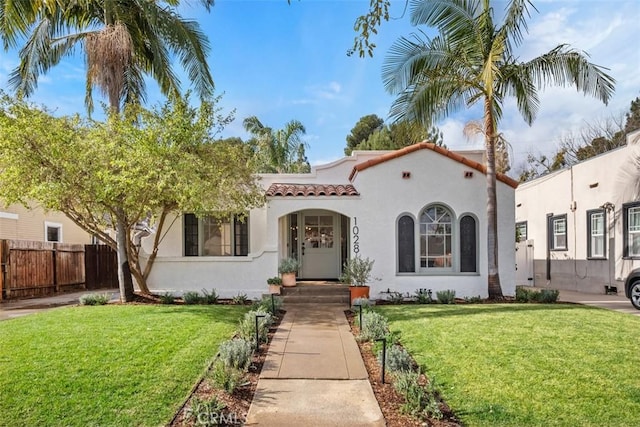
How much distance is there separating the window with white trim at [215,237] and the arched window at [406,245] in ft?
15.6

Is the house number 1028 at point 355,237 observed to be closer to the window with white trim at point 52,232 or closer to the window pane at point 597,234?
the window pane at point 597,234

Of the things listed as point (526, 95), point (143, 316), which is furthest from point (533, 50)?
point (143, 316)

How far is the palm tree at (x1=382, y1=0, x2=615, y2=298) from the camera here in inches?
432

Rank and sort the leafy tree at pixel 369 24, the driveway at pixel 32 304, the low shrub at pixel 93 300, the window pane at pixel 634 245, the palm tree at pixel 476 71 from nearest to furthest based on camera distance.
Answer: the leafy tree at pixel 369 24, the driveway at pixel 32 304, the low shrub at pixel 93 300, the palm tree at pixel 476 71, the window pane at pixel 634 245

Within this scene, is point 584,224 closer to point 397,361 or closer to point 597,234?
point 597,234

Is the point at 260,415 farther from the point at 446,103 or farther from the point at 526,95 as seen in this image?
the point at 526,95

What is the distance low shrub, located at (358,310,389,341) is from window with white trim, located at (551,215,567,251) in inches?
478

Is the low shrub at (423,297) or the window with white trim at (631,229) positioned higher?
the window with white trim at (631,229)

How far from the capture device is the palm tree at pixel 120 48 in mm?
11258

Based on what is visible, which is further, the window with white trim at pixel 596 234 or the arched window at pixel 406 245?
the window with white trim at pixel 596 234

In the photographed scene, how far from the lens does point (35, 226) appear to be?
658 inches

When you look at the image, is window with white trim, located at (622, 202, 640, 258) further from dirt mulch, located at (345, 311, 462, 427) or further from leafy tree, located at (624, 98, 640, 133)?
leafy tree, located at (624, 98, 640, 133)

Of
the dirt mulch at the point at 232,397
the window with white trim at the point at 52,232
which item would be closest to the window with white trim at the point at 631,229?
the dirt mulch at the point at 232,397

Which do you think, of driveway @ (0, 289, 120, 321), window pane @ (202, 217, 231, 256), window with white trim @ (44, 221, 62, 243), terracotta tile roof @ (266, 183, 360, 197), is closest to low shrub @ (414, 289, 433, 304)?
terracotta tile roof @ (266, 183, 360, 197)
